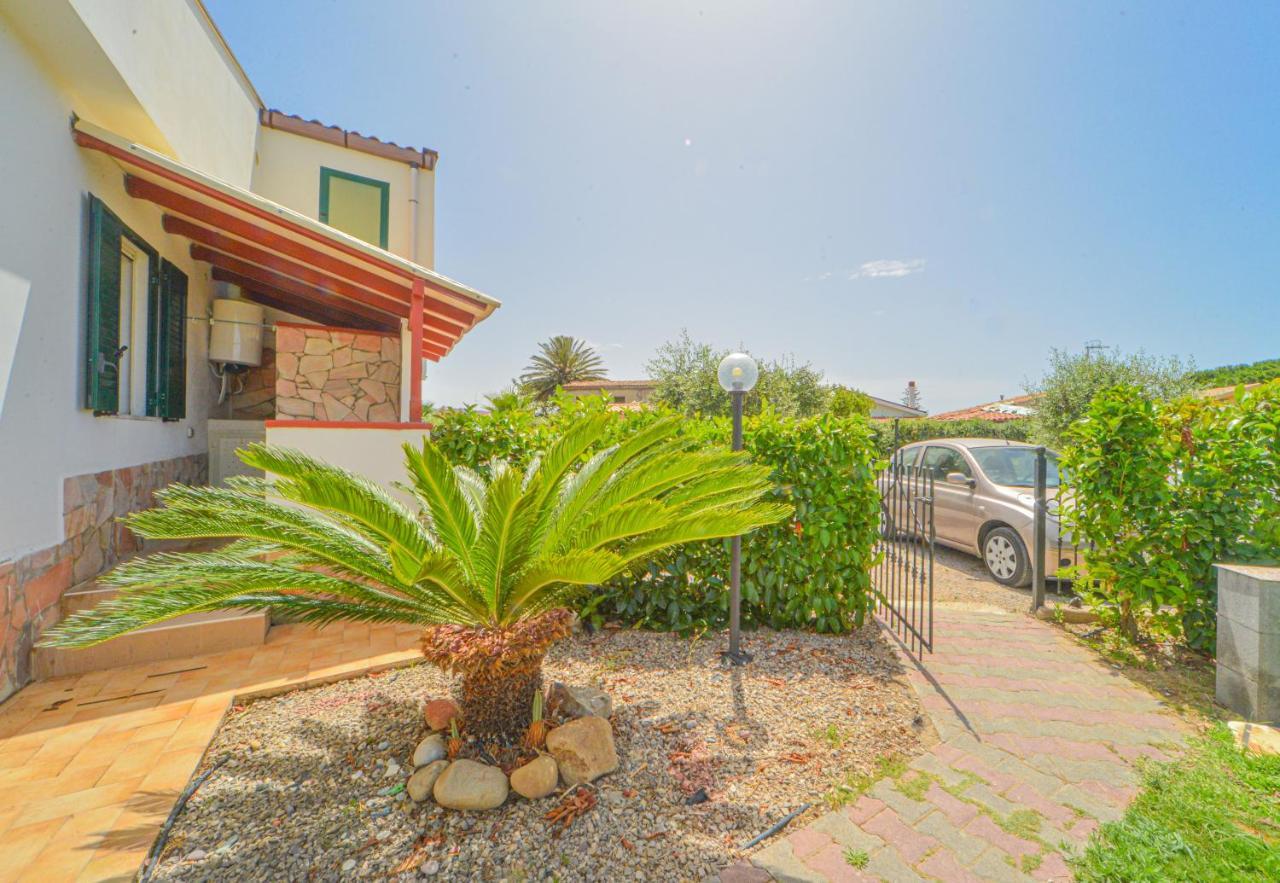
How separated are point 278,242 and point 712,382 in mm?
15066

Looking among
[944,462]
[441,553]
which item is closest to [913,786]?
[441,553]

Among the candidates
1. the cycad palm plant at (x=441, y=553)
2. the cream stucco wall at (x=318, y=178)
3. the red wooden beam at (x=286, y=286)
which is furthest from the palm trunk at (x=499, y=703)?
the cream stucco wall at (x=318, y=178)

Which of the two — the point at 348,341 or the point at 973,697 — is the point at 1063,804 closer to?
the point at 973,697

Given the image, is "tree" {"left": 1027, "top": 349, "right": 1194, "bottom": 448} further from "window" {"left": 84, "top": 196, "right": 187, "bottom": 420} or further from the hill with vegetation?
"window" {"left": 84, "top": 196, "right": 187, "bottom": 420}

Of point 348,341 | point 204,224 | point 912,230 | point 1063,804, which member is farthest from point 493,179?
point 1063,804

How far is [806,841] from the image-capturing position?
6.86ft

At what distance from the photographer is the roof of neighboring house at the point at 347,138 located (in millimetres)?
8141

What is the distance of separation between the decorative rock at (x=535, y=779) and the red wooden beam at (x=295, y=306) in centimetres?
653

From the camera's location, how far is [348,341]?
263 inches

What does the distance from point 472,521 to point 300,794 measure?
144 centimetres

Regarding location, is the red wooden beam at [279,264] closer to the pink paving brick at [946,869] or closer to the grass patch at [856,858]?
the grass patch at [856,858]

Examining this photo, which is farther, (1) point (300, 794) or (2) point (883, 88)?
(2) point (883, 88)

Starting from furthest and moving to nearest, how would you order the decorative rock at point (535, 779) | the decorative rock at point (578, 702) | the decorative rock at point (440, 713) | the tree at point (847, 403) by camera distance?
1. the tree at point (847, 403)
2. the decorative rock at point (578, 702)
3. the decorative rock at point (440, 713)
4. the decorative rock at point (535, 779)

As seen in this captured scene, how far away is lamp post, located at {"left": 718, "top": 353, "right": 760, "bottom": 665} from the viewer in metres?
3.76
